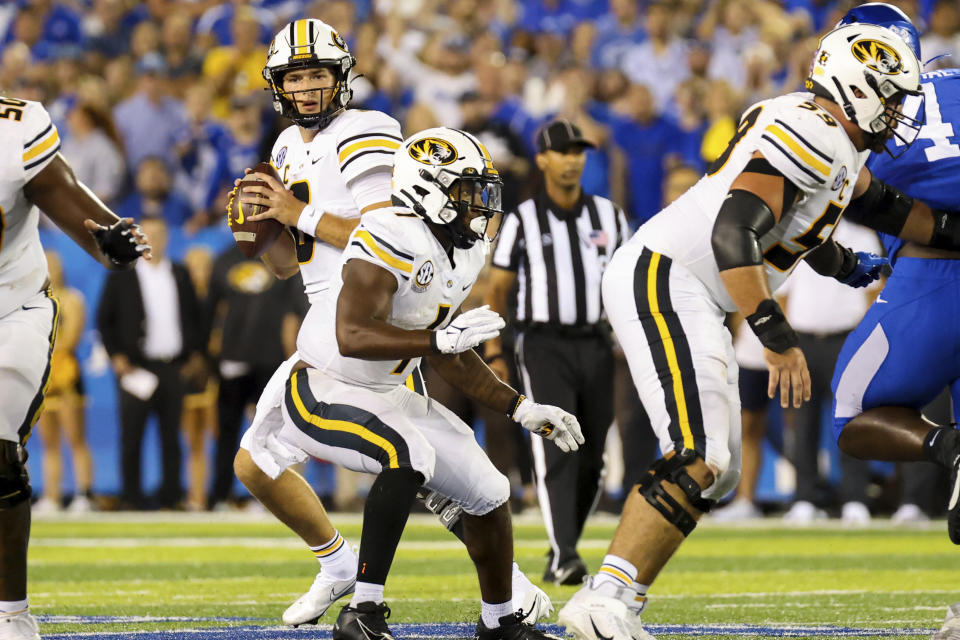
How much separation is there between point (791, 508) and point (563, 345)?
158 inches

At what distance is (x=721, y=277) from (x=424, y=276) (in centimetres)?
83

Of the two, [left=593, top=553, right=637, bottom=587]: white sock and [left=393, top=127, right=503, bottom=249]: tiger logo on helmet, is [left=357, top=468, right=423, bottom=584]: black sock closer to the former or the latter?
[left=593, top=553, right=637, bottom=587]: white sock

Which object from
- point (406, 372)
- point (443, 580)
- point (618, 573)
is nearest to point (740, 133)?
point (406, 372)

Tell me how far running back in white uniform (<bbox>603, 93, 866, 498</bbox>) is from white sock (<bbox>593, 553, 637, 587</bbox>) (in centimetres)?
33

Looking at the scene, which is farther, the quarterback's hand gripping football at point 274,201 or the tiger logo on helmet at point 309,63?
the tiger logo on helmet at point 309,63

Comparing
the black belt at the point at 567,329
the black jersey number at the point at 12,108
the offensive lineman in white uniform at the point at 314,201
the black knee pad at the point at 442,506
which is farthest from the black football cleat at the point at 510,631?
the black belt at the point at 567,329

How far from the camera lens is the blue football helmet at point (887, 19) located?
521cm

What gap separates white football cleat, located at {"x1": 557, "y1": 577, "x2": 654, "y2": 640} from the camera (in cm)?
401

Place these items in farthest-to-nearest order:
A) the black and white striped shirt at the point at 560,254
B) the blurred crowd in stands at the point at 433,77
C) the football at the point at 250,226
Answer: the blurred crowd in stands at the point at 433,77, the black and white striped shirt at the point at 560,254, the football at the point at 250,226

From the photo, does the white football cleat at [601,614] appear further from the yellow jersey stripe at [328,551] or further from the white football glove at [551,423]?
the yellow jersey stripe at [328,551]

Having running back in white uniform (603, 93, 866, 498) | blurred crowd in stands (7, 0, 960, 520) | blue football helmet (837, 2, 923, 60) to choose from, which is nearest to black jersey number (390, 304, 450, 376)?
running back in white uniform (603, 93, 866, 498)

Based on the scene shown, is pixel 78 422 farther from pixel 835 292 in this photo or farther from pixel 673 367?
pixel 673 367

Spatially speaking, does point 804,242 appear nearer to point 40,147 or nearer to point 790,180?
point 790,180

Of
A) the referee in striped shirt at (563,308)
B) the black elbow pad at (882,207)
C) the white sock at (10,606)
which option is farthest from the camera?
the referee in striped shirt at (563,308)
